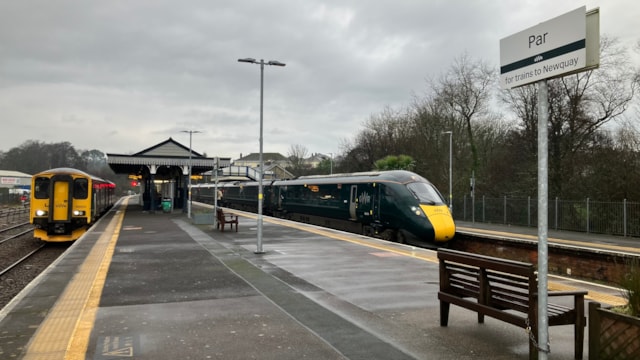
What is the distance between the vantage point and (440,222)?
17188 mm

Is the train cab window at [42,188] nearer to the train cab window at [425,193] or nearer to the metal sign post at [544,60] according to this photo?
the train cab window at [425,193]

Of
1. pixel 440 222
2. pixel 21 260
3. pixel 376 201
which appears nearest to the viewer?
pixel 21 260

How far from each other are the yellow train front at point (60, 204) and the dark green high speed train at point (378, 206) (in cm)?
1100

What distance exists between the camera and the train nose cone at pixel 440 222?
55.9 feet

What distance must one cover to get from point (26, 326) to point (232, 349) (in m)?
2.89

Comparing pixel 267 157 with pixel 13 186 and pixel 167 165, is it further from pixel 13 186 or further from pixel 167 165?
pixel 167 165

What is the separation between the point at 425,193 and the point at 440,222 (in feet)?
4.42

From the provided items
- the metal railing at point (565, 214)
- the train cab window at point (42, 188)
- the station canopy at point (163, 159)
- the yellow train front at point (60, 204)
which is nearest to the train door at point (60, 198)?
the yellow train front at point (60, 204)

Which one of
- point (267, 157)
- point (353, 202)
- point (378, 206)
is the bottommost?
point (378, 206)

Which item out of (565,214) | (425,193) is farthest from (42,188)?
(565,214)

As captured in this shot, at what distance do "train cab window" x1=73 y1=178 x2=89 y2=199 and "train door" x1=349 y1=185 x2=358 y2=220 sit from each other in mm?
11869

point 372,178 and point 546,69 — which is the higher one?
point 546,69

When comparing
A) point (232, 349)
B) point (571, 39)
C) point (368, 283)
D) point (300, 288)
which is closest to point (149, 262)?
point (300, 288)

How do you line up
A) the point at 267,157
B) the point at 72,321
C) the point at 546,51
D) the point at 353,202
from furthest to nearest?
the point at 267,157 → the point at 353,202 → the point at 72,321 → the point at 546,51
